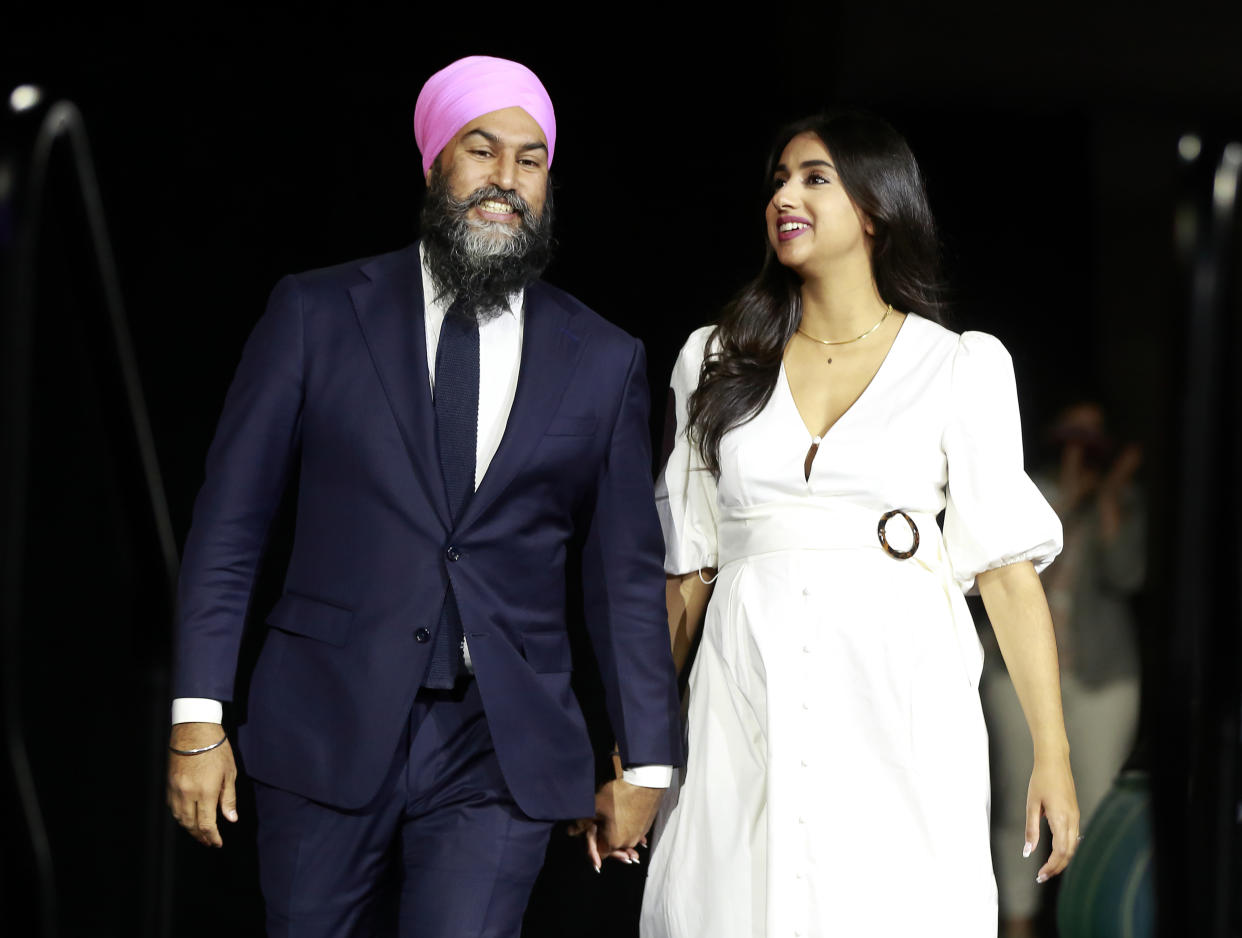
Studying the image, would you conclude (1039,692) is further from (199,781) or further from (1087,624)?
(1087,624)

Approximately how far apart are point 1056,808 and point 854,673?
435 mm

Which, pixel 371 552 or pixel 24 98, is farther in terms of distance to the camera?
pixel 371 552

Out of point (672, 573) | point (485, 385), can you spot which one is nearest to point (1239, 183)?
point (485, 385)

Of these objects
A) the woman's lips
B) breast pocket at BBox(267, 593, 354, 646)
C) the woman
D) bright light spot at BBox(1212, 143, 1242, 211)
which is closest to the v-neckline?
the woman

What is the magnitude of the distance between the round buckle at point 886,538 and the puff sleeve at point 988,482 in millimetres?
94

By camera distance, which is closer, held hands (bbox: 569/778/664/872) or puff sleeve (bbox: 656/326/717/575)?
held hands (bbox: 569/778/664/872)

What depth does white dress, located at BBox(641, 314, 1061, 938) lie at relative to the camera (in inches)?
112

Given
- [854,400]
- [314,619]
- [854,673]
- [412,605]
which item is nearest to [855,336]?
[854,400]

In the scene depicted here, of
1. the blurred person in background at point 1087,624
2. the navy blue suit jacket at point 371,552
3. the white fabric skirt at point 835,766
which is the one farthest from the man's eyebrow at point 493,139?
the blurred person in background at point 1087,624

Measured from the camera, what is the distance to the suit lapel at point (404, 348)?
2.63 meters

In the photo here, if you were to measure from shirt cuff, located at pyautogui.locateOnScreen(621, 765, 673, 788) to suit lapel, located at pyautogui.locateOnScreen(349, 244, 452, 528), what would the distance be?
0.55 metres

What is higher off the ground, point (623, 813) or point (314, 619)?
point (314, 619)

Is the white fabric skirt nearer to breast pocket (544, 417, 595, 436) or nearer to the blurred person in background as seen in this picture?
breast pocket (544, 417, 595, 436)

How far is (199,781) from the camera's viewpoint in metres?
2.49
